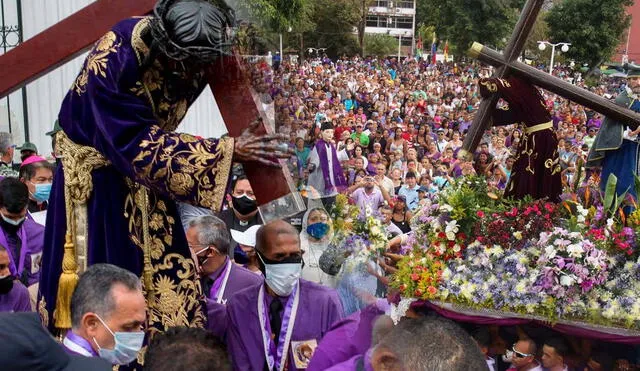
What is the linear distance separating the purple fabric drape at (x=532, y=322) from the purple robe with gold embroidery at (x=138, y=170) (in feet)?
5.74

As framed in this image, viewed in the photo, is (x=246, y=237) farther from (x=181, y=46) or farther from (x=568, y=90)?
(x=568, y=90)

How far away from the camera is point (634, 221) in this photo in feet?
14.1

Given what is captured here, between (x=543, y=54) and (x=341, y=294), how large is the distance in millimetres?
42544

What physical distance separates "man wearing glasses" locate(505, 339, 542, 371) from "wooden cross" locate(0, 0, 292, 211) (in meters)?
2.33

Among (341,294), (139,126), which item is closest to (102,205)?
(139,126)

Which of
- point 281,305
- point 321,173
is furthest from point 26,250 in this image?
point 321,173

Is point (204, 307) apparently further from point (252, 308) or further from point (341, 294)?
point (341, 294)

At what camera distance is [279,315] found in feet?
11.6

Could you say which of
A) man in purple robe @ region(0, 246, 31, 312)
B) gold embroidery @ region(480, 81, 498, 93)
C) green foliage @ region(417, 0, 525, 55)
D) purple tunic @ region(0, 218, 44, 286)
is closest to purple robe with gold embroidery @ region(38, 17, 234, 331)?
man in purple robe @ region(0, 246, 31, 312)

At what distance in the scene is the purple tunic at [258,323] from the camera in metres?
3.45

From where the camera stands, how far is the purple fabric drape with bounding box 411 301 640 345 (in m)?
4.17

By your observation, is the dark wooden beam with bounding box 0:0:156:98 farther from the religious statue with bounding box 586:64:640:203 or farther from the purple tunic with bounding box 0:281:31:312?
the religious statue with bounding box 586:64:640:203

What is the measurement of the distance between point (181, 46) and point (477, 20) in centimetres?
4142

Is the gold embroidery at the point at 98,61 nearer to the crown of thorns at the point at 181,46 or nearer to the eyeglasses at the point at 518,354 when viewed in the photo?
the crown of thorns at the point at 181,46
